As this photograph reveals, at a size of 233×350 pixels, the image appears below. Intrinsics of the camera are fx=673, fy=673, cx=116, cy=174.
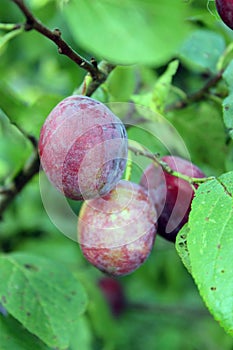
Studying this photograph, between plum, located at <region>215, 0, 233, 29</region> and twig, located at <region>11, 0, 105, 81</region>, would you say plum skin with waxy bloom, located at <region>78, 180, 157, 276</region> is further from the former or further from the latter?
plum, located at <region>215, 0, 233, 29</region>

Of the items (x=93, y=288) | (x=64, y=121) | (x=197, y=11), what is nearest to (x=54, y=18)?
(x=197, y=11)

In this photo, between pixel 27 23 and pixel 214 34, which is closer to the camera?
pixel 27 23

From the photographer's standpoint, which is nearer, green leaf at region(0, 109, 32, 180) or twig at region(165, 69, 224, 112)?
twig at region(165, 69, 224, 112)

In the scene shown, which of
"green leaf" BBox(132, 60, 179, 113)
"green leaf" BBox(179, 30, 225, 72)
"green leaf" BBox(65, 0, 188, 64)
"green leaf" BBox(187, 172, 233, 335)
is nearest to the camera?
"green leaf" BBox(65, 0, 188, 64)

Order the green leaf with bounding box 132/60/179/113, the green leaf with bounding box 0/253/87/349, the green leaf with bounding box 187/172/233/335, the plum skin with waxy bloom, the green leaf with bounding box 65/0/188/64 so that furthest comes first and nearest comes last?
the green leaf with bounding box 132/60/179/113 < the green leaf with bounding box 0/253/87/349 < the plum skin with waxy bloom < the green leaf with bounding box 187/172/233/335 < the green leaf with bounding box 65/0/188/64

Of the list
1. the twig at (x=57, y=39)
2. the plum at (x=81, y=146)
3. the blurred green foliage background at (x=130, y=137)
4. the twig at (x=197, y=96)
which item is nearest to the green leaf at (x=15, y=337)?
the blurred green foliage background at (x=130, y=137)

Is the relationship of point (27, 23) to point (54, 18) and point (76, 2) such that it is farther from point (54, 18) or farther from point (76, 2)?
point (54, 18)

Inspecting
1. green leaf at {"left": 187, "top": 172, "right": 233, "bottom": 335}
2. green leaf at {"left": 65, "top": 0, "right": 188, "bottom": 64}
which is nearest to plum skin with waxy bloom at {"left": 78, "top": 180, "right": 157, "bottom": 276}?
green leaf at {"left": 187, "top": 172, "right": 233, "bottom": 335}
